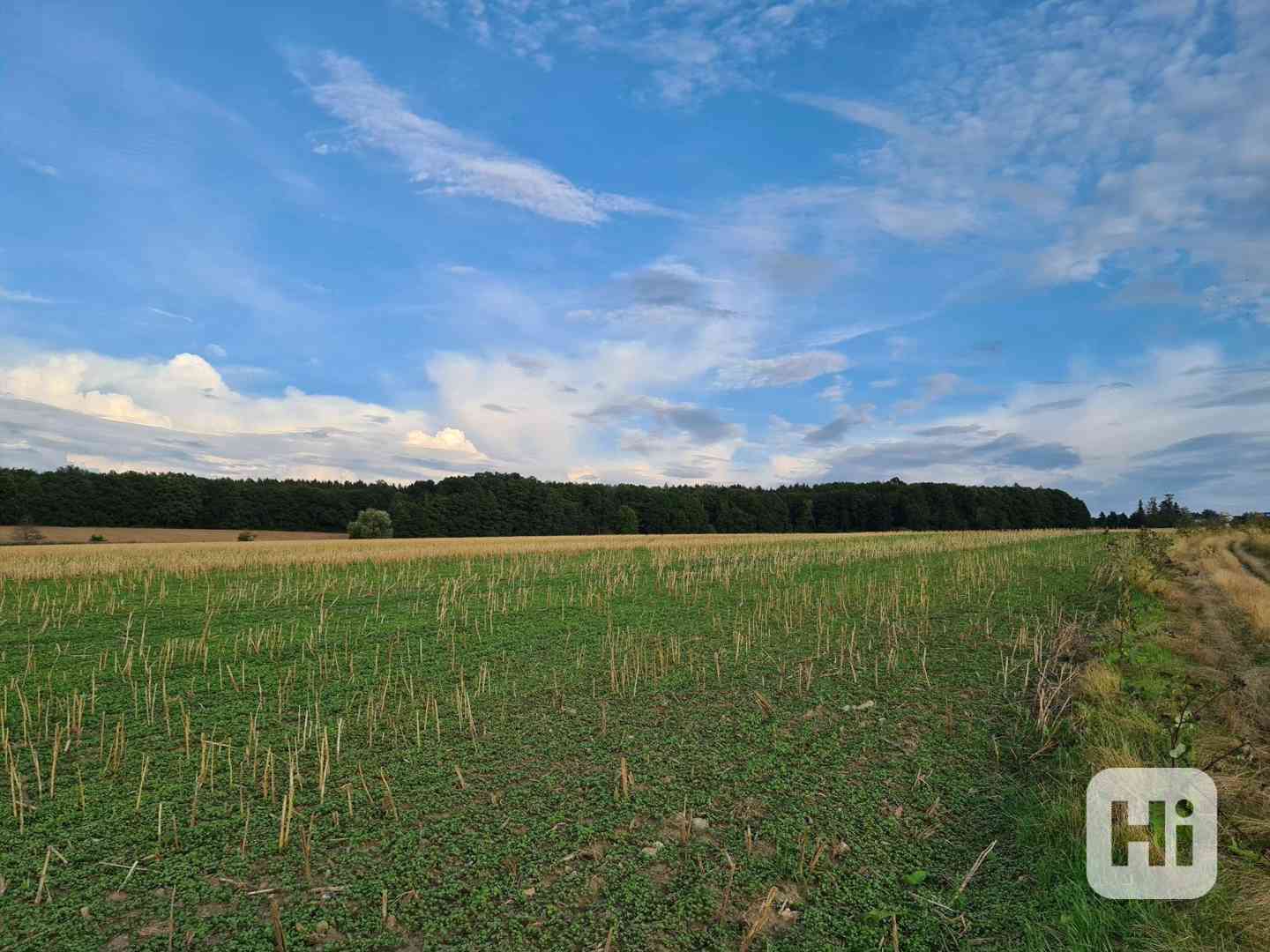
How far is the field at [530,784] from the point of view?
377cm

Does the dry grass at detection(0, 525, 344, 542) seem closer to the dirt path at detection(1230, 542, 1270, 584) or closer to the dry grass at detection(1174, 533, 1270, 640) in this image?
the dry grass at detection(1174, 533, 1270, 640)

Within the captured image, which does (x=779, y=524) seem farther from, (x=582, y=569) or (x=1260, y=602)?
(x=1260, y=602)

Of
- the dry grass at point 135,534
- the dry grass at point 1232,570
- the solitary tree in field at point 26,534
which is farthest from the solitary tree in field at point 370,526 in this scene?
the dry grass at point 1232,570

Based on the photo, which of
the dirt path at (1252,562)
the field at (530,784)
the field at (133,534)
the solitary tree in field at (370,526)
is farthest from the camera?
the solitary tree in field at (370,526)

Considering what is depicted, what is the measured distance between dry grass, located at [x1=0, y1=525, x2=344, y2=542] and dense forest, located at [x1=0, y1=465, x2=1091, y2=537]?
3406 millimetres

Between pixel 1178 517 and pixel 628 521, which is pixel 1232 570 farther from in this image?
pixel 628 521

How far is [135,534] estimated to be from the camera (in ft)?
212

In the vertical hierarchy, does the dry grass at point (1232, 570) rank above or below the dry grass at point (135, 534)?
above

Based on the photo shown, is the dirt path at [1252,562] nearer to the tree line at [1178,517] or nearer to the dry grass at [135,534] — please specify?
the tree line at [1178,517]

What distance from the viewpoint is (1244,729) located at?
6645mm

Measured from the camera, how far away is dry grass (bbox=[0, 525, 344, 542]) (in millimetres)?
59875


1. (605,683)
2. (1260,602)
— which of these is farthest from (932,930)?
(1260,602)

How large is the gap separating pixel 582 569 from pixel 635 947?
66.1 feet

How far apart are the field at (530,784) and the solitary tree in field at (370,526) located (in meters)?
55.0
